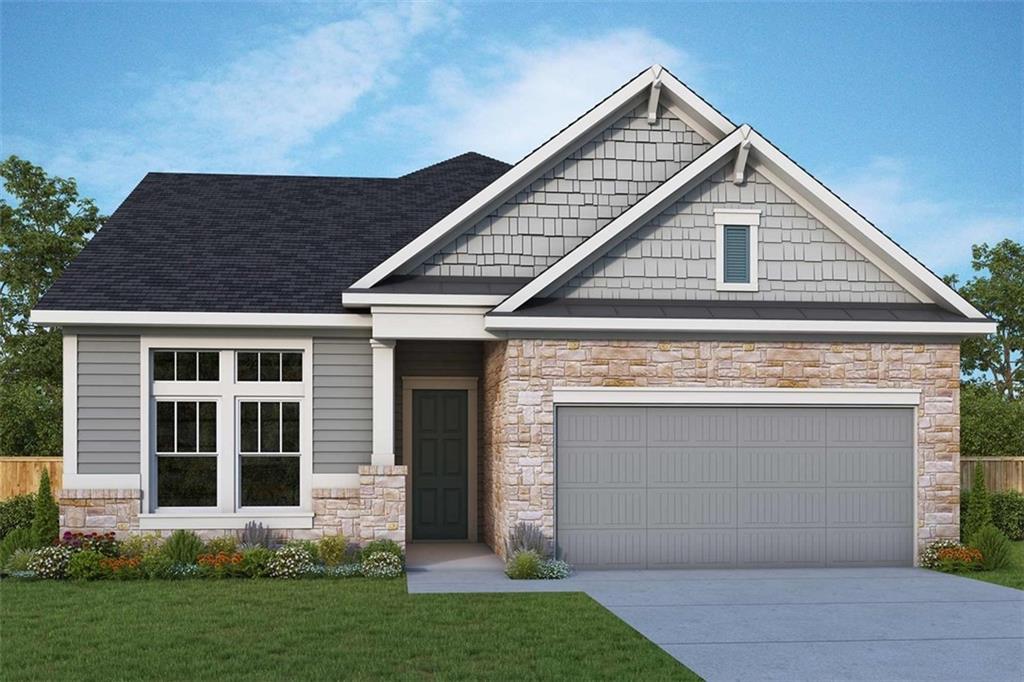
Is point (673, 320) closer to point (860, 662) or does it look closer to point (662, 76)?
point (662, 76)

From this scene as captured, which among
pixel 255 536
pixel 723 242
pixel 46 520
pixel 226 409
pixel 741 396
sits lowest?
pixel 255 536

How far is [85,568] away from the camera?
14297 millimetres

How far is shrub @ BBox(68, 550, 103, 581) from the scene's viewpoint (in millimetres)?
14266

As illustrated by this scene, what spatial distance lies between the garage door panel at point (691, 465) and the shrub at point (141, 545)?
6966 mm

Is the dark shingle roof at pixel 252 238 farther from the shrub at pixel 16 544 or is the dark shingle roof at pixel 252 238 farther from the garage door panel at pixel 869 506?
the garage door panel at pixel 869 506

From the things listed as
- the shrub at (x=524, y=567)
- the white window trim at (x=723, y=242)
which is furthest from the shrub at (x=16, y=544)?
the white window trim at (x=723, y=242)

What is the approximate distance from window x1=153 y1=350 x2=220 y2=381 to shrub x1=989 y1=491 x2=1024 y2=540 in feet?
46.9

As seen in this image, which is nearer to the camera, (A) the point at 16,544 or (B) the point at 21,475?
(A) the point at 16,544

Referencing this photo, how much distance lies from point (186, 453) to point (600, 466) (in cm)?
602

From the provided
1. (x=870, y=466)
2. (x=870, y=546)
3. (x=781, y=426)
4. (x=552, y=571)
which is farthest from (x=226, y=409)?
(x=870, y=546)

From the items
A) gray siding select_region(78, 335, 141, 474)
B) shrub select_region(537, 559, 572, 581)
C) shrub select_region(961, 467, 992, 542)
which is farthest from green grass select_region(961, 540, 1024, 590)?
gray siding select_region(78, 335, 141, 474)

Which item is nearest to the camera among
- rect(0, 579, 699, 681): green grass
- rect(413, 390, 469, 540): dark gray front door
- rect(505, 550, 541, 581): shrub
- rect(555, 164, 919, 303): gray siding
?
rect(0, 579, 699, 681): green grass

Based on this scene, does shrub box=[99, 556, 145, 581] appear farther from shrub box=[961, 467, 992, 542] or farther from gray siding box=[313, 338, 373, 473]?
shrub box=[961, 467, 992, 542]

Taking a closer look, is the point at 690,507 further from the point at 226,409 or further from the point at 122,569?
the point at 122,569
